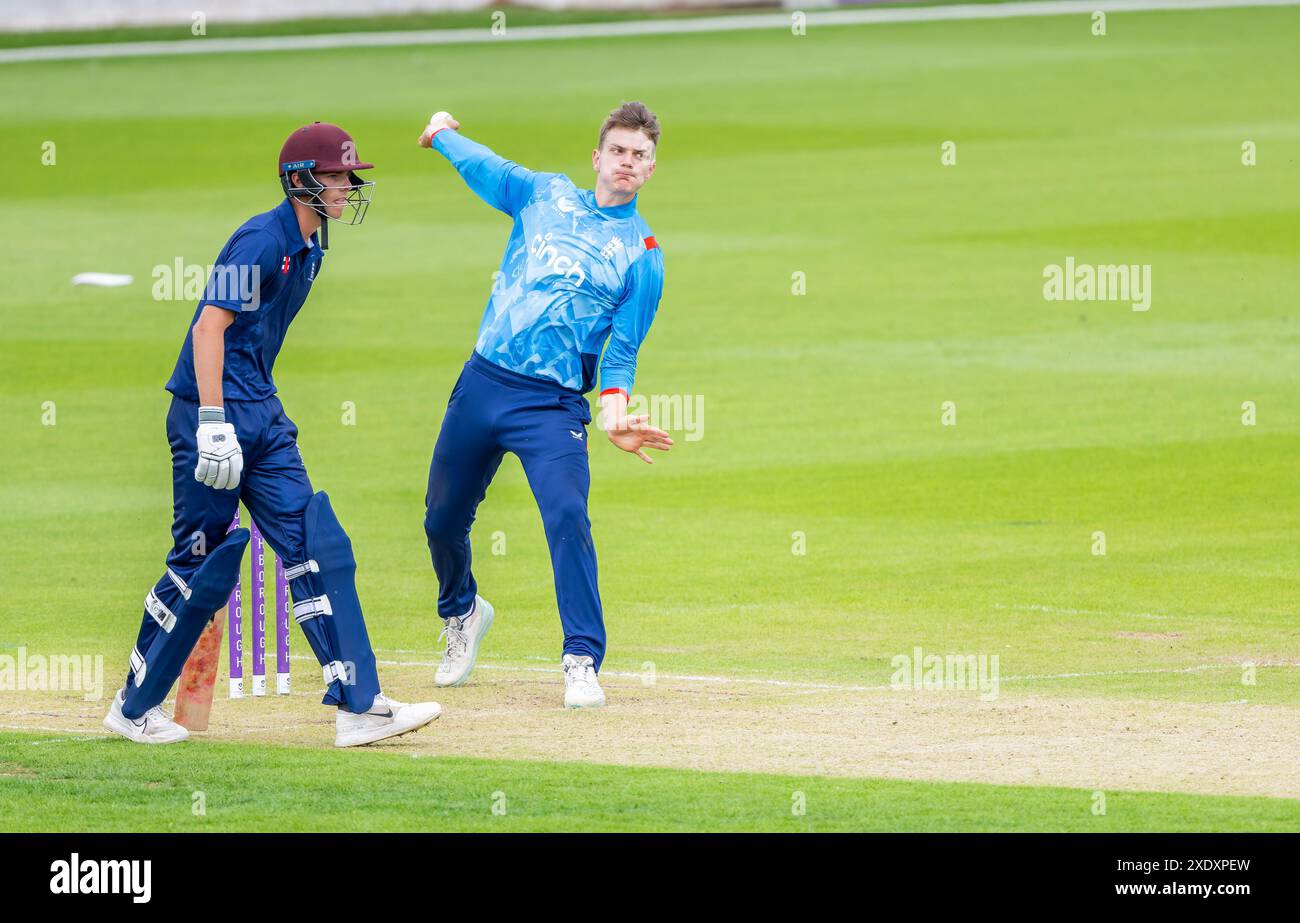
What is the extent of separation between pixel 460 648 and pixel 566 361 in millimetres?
1536

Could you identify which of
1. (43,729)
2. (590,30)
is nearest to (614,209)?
(43,729)

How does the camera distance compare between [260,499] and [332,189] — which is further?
[332,189]

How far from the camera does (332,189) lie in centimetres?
919

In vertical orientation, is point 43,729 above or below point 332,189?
below

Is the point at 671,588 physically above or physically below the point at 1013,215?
below

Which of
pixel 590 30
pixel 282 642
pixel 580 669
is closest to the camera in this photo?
pixel 580 669

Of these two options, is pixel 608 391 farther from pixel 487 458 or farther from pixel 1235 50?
pixel 1235 50

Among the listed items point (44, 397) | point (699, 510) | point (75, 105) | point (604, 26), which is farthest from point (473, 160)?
point (604, 26)

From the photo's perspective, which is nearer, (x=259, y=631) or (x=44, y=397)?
(x=259, y=631)

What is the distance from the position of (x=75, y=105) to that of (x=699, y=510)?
80.6 feet

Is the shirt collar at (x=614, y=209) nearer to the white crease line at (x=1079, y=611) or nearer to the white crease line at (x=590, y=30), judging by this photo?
the white crease line at (x=1079, y=611)

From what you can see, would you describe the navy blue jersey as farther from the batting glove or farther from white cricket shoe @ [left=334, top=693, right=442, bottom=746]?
white cricket shoe @ [left=334, top=693, right=442, bottom=746]

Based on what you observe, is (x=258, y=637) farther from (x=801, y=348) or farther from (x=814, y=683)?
(x=801, y=348)

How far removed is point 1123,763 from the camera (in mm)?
8938
